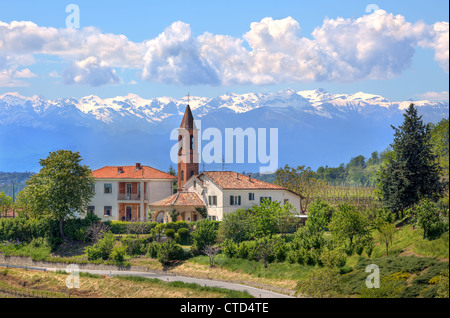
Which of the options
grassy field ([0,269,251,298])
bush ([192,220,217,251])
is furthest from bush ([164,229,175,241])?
grassy field ([0,269,251,298])

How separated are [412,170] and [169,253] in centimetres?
2460

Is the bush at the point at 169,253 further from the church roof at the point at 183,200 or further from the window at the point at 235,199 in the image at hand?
the window at the point at 235,199

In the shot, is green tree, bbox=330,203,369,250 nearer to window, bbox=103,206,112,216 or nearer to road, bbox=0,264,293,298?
road, bbox=0,264,293,298

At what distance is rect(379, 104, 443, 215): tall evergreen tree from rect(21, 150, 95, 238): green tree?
34.7 metres

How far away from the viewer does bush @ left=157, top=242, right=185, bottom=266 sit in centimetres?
6550

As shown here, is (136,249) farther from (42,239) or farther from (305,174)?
(305,174)

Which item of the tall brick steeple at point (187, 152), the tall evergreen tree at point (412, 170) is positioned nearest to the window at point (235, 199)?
the tall brick steeple at point (187, 152)

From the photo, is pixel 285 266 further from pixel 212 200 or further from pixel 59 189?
pixel 59 189

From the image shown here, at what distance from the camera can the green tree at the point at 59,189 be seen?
75125 millimetres

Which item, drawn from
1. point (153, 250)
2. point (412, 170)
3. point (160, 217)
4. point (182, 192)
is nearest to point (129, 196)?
point (160, 217)

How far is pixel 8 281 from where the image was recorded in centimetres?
6316
